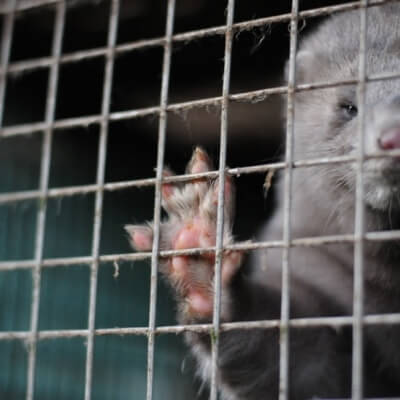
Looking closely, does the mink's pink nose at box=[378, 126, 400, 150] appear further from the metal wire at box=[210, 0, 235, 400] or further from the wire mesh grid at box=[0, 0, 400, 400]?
the metal wire at box=[210, 0, 235, 400]

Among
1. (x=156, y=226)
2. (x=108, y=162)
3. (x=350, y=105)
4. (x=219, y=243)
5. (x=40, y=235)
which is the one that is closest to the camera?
(x=219, y=243)

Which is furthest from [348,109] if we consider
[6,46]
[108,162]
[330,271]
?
[108,162]

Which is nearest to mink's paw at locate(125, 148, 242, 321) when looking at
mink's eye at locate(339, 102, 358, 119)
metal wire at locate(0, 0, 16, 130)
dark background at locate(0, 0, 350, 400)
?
mink's eye at locate(339, 102, 358, 119)

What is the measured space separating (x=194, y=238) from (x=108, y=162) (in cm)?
205

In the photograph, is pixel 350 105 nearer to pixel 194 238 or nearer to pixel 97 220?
pixel 194 238

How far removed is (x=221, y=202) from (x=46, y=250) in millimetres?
1811

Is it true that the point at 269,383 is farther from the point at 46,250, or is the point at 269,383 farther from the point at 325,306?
the point at 46,250

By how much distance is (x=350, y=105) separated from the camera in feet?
6.86

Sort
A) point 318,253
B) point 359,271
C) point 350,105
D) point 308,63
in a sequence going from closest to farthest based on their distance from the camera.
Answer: point 359,271 < point 350,105 < point 318,253 < point 308,63

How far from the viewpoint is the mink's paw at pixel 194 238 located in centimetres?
172

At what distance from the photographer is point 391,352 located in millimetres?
1995

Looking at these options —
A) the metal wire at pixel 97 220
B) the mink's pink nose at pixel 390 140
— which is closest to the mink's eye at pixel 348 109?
the mink's pink nose at pixel 390 140

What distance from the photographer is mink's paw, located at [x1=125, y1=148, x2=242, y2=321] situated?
5.64 ft

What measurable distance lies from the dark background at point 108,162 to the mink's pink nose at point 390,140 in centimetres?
134
